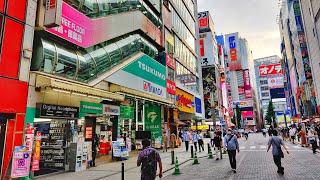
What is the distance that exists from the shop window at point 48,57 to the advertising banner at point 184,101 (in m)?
20.8

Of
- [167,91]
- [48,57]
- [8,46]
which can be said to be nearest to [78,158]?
[48,57]

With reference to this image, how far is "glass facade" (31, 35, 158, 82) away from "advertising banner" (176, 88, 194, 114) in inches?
477

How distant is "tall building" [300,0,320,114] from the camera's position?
2047 inches

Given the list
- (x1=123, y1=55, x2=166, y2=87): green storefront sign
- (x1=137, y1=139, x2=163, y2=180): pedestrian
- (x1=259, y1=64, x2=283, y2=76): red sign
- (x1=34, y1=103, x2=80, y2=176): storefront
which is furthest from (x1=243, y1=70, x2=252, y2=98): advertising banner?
(x1=137, y1=139, x2=163, y2=180): pedestrian

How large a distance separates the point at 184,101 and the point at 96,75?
68.1 feet

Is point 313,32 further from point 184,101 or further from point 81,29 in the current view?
point 81,29

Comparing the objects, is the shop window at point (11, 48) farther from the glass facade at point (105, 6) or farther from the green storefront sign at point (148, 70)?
the green storefront sign at point (148, 70)

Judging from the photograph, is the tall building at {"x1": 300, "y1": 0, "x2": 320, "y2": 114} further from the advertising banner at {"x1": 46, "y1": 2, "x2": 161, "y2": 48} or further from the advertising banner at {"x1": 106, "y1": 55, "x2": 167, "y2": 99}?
the advertising banner at {"x1": 46, "y1": 2, "x2": 161, "y2": 48}

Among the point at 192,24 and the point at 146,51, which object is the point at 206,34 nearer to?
the point at 192,24

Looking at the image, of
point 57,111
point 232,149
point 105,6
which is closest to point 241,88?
point 105,6

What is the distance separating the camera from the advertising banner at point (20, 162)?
994cm

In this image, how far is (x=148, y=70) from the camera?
26.0 meters

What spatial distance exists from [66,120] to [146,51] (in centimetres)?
1318

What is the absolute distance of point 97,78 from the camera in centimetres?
1822
